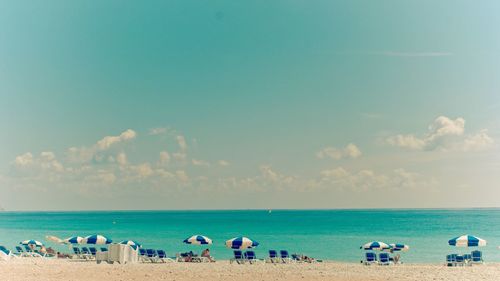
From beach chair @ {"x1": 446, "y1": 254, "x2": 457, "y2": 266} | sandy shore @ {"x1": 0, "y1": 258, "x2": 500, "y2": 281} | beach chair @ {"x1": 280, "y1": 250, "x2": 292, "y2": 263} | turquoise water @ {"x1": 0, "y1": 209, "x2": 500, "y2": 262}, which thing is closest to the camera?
sandy shore @ {"x1": 0, "y1": 258, "x2": 500, "y2": 281}

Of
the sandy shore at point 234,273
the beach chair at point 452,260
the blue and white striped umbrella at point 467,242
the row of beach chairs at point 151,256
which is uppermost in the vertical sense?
Result: the blue and white striped umbrella at point 467,242

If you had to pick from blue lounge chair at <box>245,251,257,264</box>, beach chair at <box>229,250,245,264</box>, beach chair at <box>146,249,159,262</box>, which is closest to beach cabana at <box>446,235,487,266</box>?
blue lounge chair at <box>245,251,257,264</box>

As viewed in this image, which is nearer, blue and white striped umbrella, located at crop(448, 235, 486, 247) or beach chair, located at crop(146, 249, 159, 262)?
blue and white striped umbrella, located at crop(448, 235, 486, 247)

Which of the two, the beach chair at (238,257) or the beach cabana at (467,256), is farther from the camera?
the beach chair at (238,257)

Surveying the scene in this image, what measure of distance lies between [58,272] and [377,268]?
1266 cm

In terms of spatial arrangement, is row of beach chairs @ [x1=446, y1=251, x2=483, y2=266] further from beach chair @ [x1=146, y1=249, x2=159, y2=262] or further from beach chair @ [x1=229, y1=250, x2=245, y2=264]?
beach chair @ [x1=146, y1=249, x2=159, y2=262]

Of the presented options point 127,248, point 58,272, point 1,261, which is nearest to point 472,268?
point 127,248

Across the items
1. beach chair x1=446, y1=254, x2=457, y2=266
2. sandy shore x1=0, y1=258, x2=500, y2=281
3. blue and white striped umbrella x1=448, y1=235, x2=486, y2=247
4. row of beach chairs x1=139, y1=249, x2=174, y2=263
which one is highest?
blue and white striped umbrella x1=448, y1=235, x2=486, y2=247

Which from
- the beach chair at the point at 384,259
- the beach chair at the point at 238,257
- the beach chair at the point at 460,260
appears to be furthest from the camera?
the beach chair at the point at 238,257

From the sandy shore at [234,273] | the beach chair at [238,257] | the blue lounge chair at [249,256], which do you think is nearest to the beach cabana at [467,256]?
the sandy shore at [234,273]

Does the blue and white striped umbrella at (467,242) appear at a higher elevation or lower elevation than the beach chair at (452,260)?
higher

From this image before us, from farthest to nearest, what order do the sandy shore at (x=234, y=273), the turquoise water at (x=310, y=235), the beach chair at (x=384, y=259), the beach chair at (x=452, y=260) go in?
the turquoise water at (x=310, y=235) < the beach chair at (x=384, y=259) < the beach chair at (x=452, y=260) < the sandy shore at (x=234, y=273)

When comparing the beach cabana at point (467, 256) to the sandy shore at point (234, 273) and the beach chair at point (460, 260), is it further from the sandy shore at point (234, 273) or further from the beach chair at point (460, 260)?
the sandy shore at point (234, 273)

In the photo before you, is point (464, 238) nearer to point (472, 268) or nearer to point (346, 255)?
point (472, 268)
